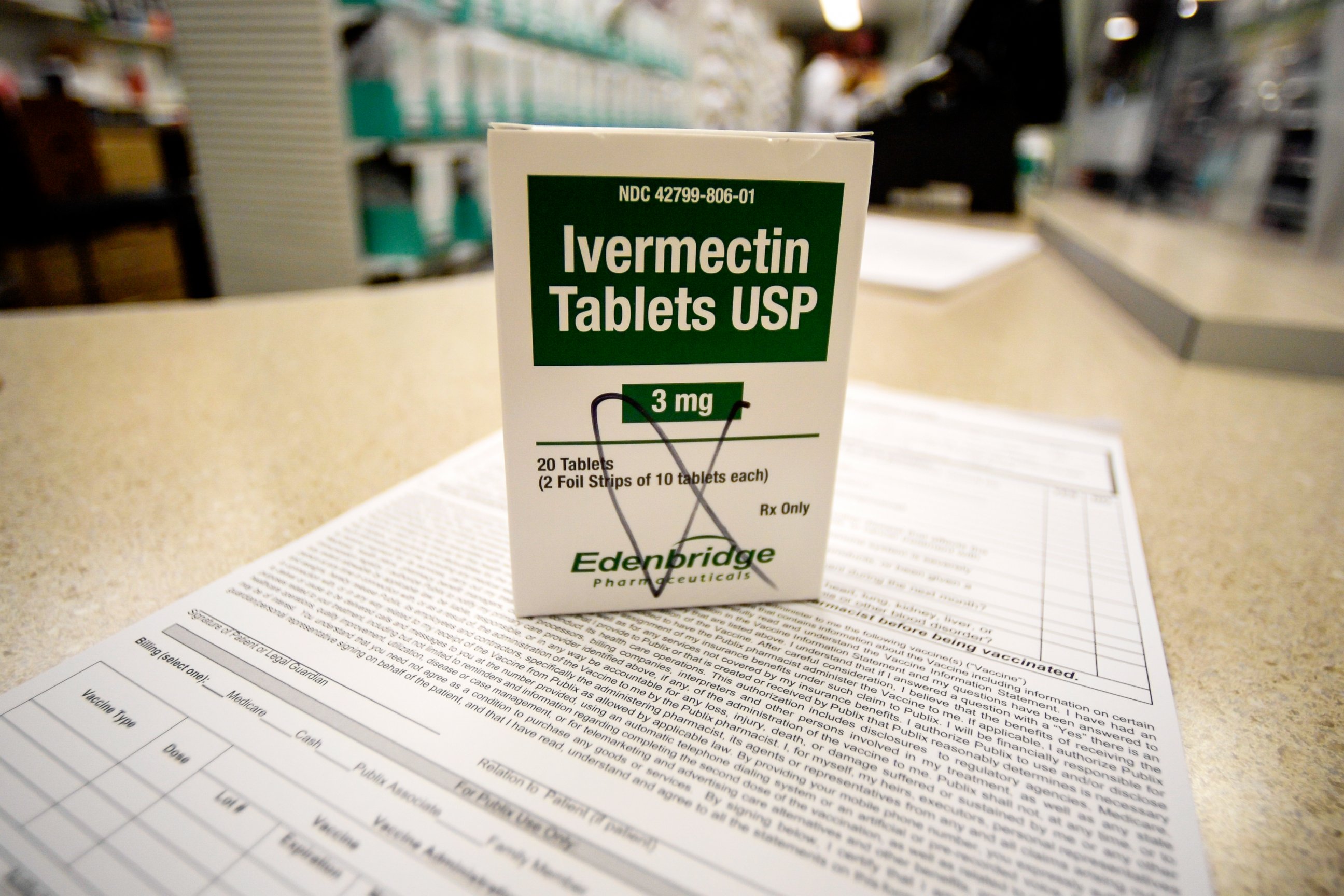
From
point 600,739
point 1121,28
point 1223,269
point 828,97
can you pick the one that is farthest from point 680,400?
point 828,97

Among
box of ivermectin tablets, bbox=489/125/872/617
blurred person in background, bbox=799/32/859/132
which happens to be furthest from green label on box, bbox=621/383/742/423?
blurred person in background, bbox=799/32/859/132

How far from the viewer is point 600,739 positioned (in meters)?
0.26

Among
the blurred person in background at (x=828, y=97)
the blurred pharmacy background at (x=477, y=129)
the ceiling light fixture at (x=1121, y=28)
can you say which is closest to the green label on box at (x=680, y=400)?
the blurred pharmacy background at (x=477, y=129)

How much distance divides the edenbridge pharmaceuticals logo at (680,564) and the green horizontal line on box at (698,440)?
0.05 m

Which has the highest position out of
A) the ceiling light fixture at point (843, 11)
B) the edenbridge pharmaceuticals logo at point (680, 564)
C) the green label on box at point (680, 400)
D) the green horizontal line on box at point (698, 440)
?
the ceiling light fixture at point (843, 11)

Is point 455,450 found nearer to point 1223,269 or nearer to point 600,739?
point 600,739

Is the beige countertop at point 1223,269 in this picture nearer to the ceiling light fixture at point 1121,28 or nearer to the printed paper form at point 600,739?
the printed paper form at point 600,739

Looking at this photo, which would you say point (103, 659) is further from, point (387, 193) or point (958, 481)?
point (387, 193)

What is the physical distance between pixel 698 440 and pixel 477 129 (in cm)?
243

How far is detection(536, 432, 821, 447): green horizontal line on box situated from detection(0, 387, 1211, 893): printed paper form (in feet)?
0.30

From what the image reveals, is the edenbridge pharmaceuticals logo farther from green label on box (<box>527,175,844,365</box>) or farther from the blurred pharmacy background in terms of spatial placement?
the blurred pharmacy background

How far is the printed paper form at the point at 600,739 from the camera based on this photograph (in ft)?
0.70

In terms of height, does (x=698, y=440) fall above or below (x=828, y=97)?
below

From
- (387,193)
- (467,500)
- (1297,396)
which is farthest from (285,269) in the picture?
(1297,396)
